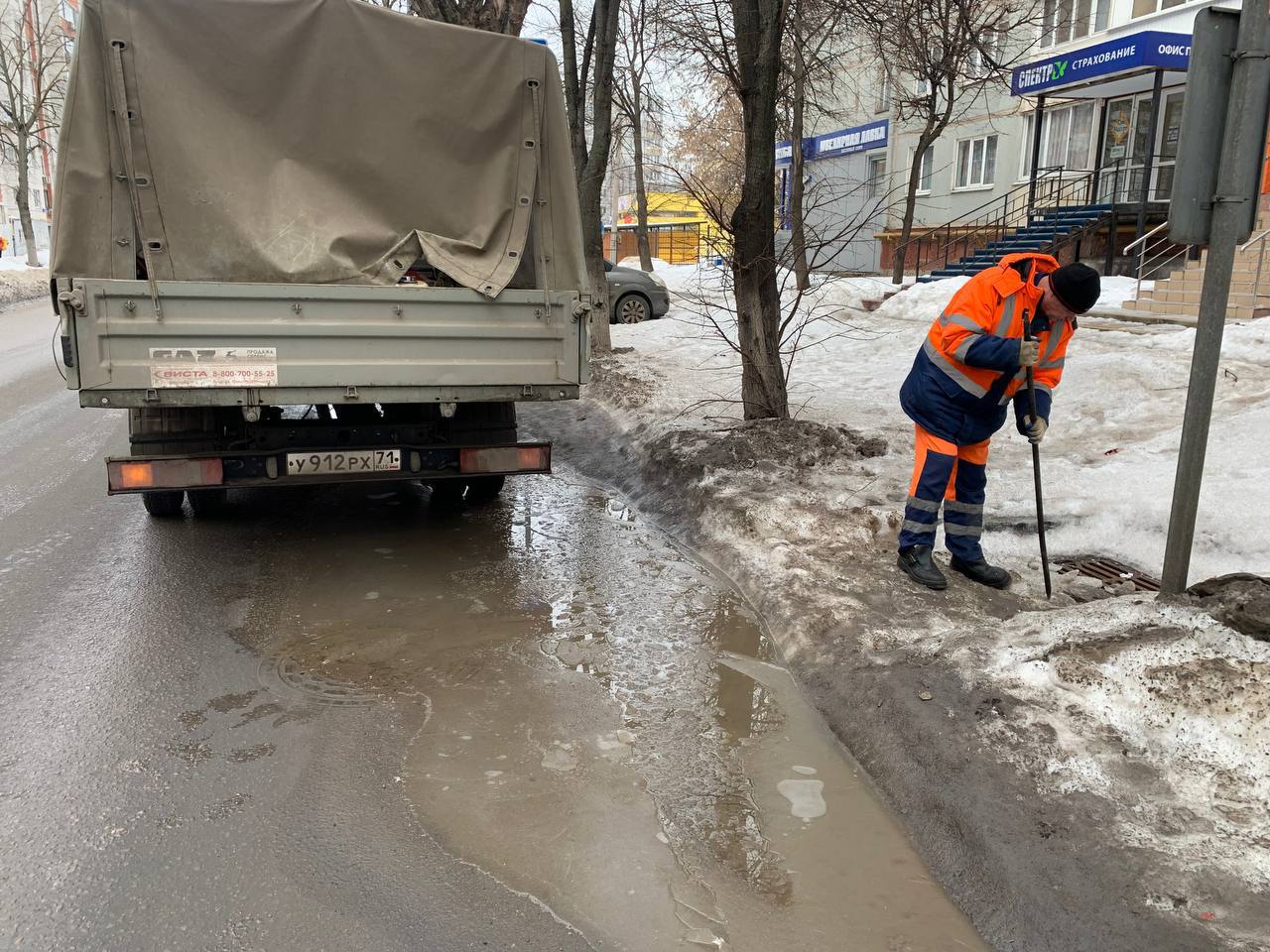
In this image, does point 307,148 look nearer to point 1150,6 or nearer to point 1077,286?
point 1077,286

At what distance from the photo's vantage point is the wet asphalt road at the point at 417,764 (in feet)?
8.45

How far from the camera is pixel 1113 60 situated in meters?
16.6

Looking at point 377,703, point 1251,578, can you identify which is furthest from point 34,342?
point 1251,578

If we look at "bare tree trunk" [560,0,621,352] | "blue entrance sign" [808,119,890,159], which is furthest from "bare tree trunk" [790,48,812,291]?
"blue entrance sign" [808,119,890,159]

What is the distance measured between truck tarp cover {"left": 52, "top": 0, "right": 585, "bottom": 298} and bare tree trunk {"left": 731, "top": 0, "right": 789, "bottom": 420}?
2.05m

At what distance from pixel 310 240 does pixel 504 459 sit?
163 cm

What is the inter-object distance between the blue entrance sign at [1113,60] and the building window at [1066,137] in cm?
399

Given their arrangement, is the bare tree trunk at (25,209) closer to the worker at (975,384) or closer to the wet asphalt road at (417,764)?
the wet asphalt road at (417,764)

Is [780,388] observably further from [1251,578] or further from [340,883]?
[340,883]

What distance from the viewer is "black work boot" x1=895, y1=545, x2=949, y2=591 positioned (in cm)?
473

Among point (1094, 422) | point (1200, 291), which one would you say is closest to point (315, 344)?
point (1094, 422)

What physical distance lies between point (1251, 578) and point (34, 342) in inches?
752

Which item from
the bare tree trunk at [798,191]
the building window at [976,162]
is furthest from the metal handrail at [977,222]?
the bare tree trunk at [798,191]

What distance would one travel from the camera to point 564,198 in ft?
18.7
